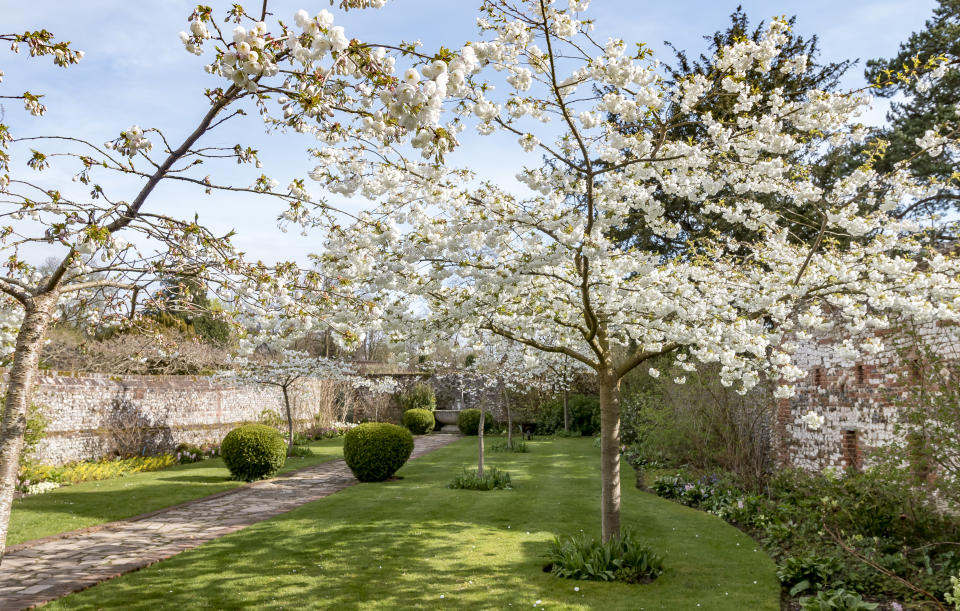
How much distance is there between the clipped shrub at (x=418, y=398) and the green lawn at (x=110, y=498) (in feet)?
32.0

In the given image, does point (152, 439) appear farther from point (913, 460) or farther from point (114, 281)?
point (913, 460)

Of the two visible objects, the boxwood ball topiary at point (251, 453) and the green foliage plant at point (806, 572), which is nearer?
the green foliage plant at point (806, 572)

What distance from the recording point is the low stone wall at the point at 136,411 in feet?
38.8

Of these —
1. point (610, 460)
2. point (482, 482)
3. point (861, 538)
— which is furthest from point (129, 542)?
point (861, 538)

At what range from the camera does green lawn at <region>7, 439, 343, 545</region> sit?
8141 millimetres

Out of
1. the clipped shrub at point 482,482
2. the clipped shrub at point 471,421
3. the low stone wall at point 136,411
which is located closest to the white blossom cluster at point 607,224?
the clipped shrub at point 482,482

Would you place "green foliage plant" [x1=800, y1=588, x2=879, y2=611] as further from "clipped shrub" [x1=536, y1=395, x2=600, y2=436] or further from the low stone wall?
"clipped shrub" [x1=536, y1=395, x2=600, y2=436]

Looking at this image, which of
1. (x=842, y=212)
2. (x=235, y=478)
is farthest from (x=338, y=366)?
(x=842, y=212)

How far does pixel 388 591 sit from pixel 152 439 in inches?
434

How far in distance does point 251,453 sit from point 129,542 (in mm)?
4339

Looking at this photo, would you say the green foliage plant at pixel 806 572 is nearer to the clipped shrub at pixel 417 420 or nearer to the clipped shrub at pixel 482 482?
the clipped shrub at pixel 482 482

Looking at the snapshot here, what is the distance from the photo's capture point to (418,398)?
928 inches

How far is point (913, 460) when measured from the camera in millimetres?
6078

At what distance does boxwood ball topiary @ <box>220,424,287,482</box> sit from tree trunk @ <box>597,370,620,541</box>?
26.0ft
